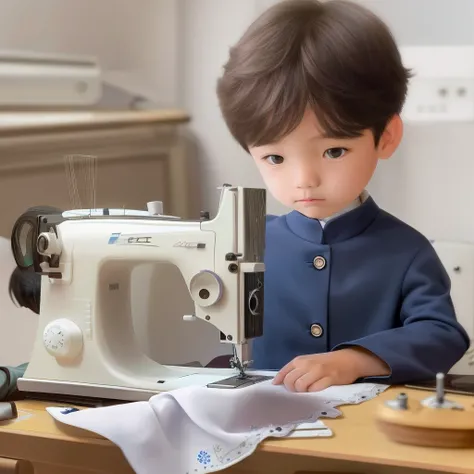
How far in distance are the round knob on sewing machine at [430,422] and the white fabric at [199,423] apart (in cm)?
8

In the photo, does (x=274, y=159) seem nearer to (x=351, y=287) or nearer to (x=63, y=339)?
(x=351, y=287)

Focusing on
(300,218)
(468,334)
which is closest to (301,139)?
(300,218)

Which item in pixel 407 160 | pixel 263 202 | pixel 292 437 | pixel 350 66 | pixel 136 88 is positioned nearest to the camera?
pixel 292 437

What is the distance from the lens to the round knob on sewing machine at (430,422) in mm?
951

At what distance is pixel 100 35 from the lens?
1764 mm

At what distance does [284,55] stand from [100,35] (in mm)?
512

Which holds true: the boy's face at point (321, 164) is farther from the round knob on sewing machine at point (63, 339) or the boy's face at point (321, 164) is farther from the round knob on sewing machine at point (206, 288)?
the round knob on sewing machine at point (63, 339)

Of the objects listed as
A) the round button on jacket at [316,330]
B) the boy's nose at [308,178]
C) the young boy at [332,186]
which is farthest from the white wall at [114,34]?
the round button on jacket at [316,330]

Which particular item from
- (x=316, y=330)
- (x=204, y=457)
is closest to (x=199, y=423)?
(x=204, y=457)

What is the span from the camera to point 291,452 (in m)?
0.99

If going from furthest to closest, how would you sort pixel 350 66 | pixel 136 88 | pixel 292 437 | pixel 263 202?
1. pixel 136 88
2. pixel 350 66
3. pixel 263 202
4. pixel 292 437

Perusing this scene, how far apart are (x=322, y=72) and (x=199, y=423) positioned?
24.6 inches

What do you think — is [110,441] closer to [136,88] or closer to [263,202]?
[263,202]

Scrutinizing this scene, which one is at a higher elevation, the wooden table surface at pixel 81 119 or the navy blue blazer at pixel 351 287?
the wooden table surface at pixel 81 119
